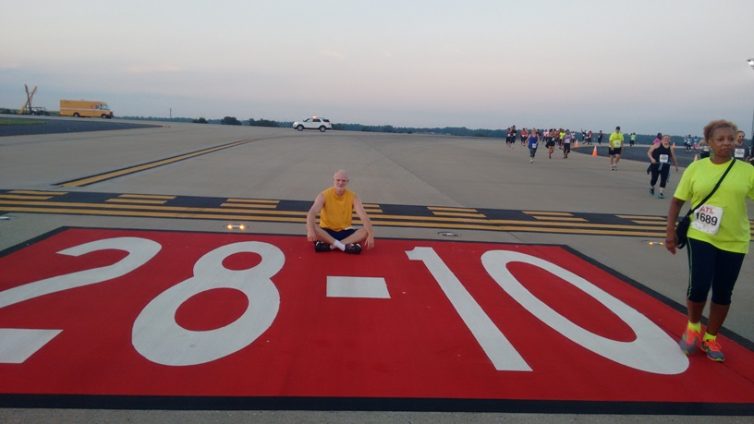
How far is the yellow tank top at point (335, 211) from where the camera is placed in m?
7.01

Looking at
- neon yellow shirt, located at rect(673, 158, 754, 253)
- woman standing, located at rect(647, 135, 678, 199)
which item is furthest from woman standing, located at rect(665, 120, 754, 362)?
woman standing, located at rect(647, 135, 678, 199)

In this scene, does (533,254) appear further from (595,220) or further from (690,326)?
(595,220)

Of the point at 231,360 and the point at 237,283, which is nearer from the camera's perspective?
the point at 231,360

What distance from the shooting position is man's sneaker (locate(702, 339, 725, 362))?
425 cm

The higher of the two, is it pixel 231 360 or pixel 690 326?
pixel 690 326

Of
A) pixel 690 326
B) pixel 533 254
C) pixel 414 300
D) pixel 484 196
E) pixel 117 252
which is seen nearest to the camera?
pixel 690 326

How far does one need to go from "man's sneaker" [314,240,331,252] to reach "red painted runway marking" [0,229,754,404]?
0.37ft

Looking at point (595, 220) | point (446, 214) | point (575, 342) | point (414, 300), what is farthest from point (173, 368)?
point (595, 220)

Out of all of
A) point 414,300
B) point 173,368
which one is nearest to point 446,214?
point 414,300

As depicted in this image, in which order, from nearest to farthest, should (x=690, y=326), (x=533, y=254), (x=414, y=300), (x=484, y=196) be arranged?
(x=690, y=326)
(x=414, y=300)
(x=533, y=254)
(x=484, y=196)

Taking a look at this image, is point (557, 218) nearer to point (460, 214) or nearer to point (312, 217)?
point (460, 214)

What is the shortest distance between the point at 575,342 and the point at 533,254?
2.96 meters

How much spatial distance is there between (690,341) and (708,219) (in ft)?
3.37

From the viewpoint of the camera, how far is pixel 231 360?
12.5 feet
